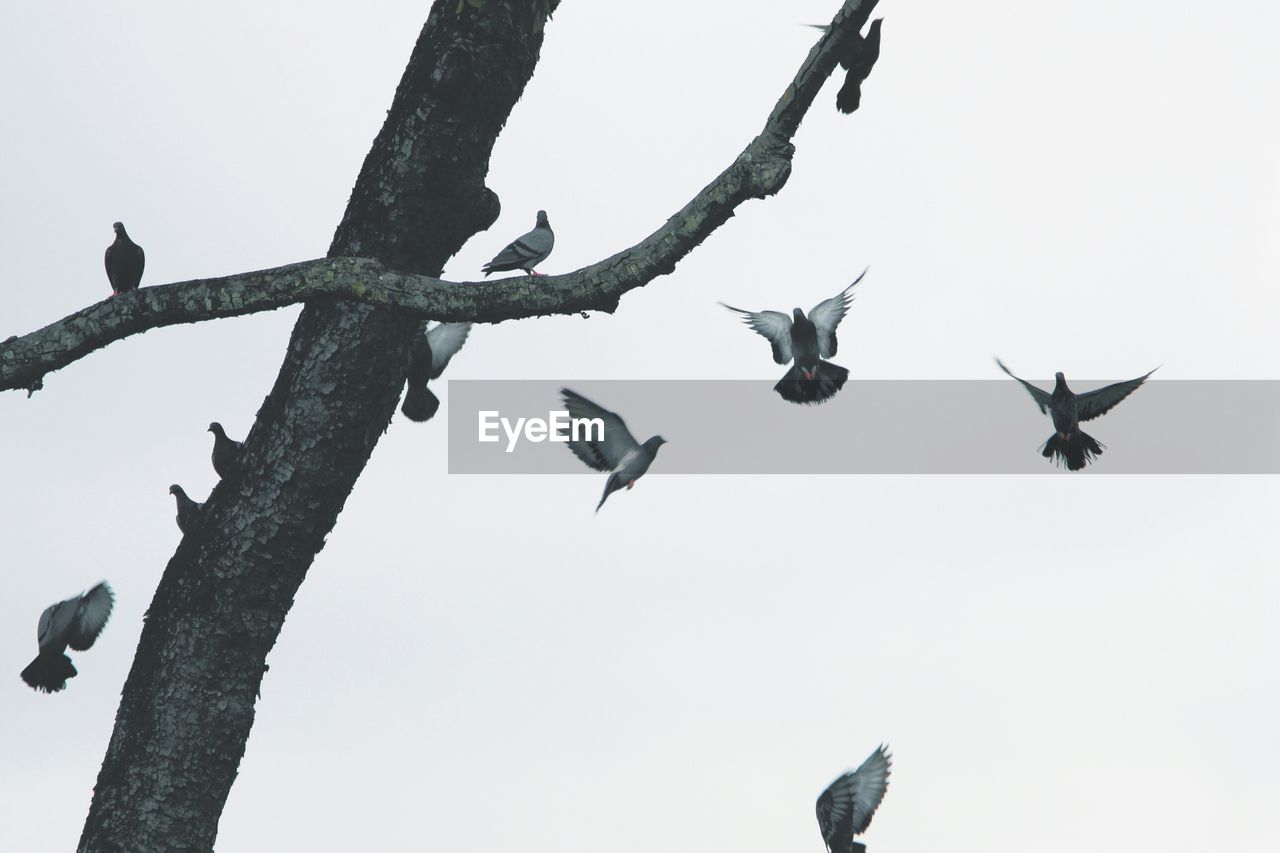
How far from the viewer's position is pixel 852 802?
12.0m

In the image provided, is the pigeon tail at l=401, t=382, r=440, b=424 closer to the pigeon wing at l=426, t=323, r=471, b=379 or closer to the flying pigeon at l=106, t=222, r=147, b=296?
the pigeon wing at l=426, t=323, r=471, b=379

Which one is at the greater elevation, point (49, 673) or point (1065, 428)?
point (1065, 428)

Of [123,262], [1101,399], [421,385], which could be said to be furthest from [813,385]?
[123,262]

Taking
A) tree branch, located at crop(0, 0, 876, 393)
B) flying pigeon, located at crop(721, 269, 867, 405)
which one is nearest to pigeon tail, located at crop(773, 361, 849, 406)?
flying pigeon, located at crop(721, 269, 867, 405)

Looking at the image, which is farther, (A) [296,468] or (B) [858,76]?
(B) [858,76]

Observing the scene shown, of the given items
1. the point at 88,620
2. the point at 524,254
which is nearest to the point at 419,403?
the point at 524,254

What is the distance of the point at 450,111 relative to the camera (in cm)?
802

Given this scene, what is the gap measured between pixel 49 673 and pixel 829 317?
643cm

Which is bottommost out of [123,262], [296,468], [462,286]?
[296,468]

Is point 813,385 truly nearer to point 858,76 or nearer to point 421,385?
point 858,76

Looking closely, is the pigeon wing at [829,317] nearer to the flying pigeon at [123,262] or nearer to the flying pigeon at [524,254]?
the flying pigeon at [524,254]

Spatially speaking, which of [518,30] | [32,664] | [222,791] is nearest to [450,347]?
[32,664]

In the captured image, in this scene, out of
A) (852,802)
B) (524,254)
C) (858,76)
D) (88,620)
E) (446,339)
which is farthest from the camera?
(446,339)

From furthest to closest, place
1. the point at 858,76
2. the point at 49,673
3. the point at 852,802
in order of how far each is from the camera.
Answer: the point at 852,802 < the point at 49,673 < the point at 858,76
